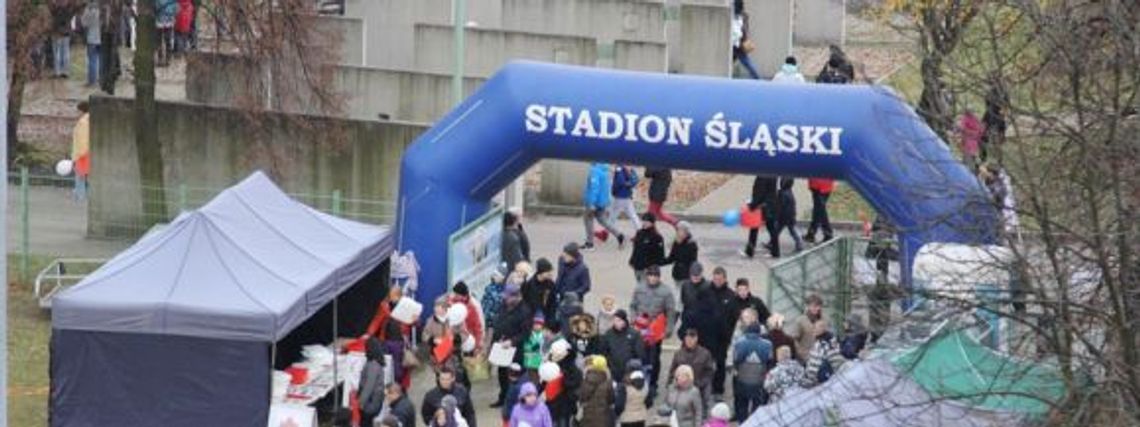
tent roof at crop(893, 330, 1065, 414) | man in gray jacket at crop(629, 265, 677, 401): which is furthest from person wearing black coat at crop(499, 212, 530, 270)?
tent roof at crop(893, 330, 1065, 414)

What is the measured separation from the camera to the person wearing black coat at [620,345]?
79.0 ft

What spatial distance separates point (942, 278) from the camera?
62.2 feet

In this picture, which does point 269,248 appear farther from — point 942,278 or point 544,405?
point 942,278

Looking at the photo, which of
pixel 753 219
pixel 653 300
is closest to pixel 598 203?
pixel 753 219

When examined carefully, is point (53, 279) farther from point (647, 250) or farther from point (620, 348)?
point (620, 348)

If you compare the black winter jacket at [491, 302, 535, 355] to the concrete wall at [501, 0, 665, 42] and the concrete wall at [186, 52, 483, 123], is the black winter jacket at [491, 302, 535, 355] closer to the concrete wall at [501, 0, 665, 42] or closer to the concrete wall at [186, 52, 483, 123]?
the concrete wall at [186, 52, 483, 123]

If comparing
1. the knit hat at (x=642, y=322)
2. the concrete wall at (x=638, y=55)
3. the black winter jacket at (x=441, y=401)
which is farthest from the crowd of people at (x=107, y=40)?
the black winter jacket at (x=441, y=401)

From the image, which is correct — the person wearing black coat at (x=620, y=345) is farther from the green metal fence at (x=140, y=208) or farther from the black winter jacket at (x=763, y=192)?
the black winter jacket at (x=763, y=192)

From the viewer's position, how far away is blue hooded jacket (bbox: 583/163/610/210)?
30.9 metres

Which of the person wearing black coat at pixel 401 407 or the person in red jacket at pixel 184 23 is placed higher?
the person in red jacket at pixel 184 23

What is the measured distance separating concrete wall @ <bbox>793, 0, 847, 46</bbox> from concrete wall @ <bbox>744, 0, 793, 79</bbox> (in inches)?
125

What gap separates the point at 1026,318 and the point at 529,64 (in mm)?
10218

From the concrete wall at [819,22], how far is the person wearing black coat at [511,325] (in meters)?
19.6

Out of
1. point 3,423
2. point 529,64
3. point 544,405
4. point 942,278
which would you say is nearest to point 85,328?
point 544,405
